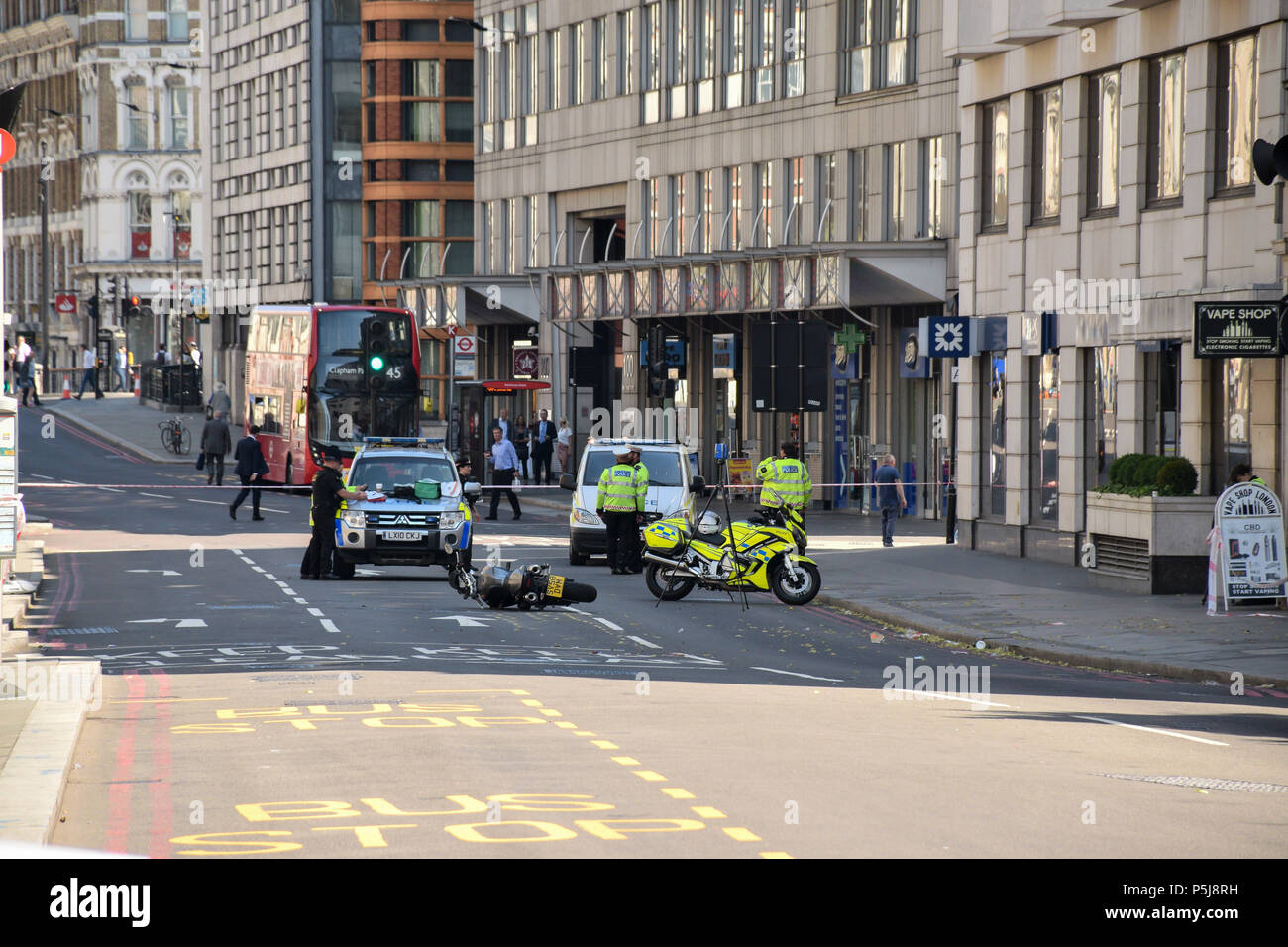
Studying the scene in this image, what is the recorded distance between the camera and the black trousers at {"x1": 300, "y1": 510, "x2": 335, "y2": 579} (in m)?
28.1

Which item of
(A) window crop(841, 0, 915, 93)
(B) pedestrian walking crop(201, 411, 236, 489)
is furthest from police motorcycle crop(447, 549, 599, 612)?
(B) pedestrian walking crop(201, 411, 236, 489)

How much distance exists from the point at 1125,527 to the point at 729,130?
85.7ft

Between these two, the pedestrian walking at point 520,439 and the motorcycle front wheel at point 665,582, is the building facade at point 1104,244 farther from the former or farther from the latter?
the pedestrian walking at point 520,439

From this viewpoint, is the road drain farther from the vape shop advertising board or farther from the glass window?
the glass window

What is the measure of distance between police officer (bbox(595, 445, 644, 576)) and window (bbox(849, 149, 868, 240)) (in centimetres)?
1686

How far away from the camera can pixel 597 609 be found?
80.7 feet

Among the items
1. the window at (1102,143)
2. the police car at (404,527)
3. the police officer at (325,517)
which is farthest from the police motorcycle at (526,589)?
the window at (1102,143)

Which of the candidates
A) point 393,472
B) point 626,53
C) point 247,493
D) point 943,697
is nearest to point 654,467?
point 393,472

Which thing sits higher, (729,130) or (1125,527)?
(729,130)


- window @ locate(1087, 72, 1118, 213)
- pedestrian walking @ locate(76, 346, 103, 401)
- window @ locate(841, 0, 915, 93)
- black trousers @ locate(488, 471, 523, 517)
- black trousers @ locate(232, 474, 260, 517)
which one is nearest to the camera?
window @ locate(1087, 72, 1118, 213)

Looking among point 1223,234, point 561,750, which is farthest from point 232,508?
point 561,750

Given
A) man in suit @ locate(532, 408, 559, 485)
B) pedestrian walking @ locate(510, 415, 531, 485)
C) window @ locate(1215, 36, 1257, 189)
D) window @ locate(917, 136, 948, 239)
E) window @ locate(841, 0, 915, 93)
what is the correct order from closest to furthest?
window @ locate(1215, 36, 1257, 189) → window @ locate(917, 136, 948, 239) → window @ locate(841, 0, 915, 93) → man in suit @ locate(532, 408, 559, 485) → pedestrian walking @ locate(510, 415, 531, 485)
